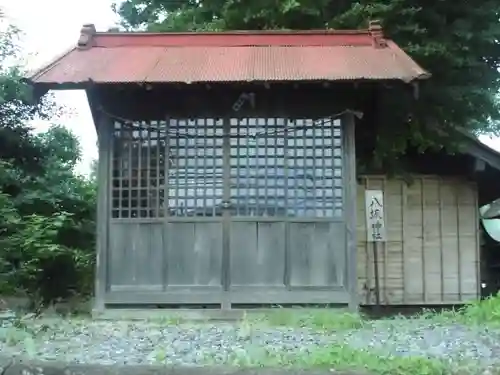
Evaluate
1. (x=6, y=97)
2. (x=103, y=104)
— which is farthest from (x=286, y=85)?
(x=6, y=97)

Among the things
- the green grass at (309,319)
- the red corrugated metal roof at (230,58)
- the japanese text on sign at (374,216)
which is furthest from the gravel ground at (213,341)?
the japanese text on sign at (374,216)

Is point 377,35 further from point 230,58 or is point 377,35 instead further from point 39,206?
point 39,206

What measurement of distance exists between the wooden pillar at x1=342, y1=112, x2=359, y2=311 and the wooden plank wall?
284cm

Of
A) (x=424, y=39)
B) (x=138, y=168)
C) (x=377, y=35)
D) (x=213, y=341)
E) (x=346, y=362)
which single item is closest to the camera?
(x=346, y=362)

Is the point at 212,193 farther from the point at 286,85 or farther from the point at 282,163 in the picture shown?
the point at 286,85

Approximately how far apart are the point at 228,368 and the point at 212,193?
4.82 m

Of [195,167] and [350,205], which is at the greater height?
[195,167]

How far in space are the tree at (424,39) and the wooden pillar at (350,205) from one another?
1639 mm

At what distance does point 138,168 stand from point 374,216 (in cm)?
421

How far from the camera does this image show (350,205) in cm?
886

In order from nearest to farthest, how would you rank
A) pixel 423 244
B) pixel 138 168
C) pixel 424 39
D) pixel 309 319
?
1. pixel 309 319
2. pixel 138 168
3. pixel 424 39
4. pixel 423 244

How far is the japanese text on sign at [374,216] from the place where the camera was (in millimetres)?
11281

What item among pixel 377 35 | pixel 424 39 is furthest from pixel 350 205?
pixel 424 39

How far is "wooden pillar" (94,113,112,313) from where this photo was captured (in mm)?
8773
